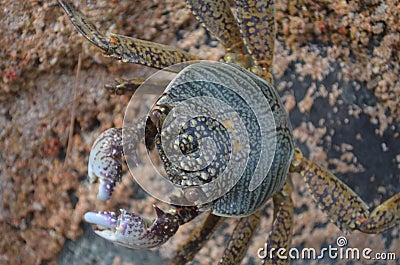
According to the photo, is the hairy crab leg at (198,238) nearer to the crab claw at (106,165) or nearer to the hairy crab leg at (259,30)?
the crab claw at (106,165)

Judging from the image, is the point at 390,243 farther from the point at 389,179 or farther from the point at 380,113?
the point at 380,113

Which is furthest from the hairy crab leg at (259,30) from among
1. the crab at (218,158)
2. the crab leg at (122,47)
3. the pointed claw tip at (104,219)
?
the pointed claw tip at (104,219)

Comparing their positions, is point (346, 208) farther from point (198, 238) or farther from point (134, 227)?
point (134, 227)

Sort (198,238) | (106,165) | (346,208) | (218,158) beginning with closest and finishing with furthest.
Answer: (218,158)
(106,165)
(346,208)
(198,238)

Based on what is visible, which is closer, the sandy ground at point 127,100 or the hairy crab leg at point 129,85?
the hairy crab leg at point 129,85

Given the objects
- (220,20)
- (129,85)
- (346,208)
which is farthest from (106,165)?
(346,208)

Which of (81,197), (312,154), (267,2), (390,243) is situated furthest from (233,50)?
(390,243)

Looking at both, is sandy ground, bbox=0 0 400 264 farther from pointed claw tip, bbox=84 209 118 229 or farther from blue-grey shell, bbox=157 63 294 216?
pointed claw tip, bbox=84 209 118 229
